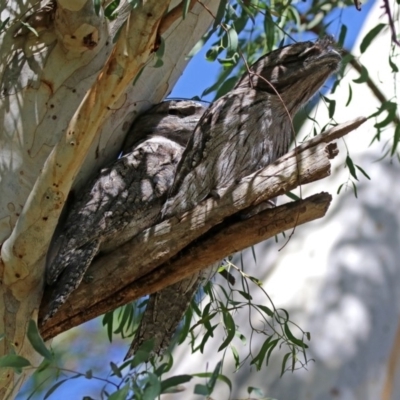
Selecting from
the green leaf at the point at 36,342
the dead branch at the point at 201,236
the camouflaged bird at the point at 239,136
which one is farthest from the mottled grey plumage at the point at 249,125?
the green leaf at the point at 36,342

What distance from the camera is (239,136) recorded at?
2340 millimetres

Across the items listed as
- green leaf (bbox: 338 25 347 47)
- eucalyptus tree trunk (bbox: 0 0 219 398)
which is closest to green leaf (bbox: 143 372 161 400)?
eucalyptus tree trunk (bbox: 0 0 219 398)

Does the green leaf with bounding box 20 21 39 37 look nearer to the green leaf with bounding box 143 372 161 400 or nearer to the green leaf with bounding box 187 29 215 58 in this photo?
the green leaf with bounding box 187 29 215 58

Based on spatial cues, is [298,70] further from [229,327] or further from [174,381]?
[174,381]

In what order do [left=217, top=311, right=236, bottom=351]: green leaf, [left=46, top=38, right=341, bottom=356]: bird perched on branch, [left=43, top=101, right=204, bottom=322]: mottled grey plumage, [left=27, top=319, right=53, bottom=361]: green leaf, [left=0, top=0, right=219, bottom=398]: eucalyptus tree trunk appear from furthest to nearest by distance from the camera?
[left=217, top=311, right=236, bottom=351]: green leaf < [left=46, top=38, right=341, bottom=356]: bird perched on branch < [left=43, top=101, right=204, bottom=322]: mottled grey plumage < [left=0, top=0, right=219, bottom=398]: eucalyptus tree trunk < [left=27, top=319, right=53, bottom=361]: green leaf

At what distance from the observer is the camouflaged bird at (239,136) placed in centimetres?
231

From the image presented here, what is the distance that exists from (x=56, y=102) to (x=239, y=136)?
545 millimetres

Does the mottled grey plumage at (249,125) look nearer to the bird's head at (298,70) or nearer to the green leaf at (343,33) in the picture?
the bird's head at (298,70)

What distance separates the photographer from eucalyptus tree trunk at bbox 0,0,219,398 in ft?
5.90

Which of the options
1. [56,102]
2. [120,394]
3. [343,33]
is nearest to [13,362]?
[120,394]

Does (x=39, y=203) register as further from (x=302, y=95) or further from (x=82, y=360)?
(x=82, y=360)

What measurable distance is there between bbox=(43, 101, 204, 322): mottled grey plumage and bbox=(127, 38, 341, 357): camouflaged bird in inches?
2.9

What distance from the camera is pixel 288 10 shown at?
3.43 m

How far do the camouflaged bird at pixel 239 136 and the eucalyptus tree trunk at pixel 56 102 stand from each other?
0.25 m
